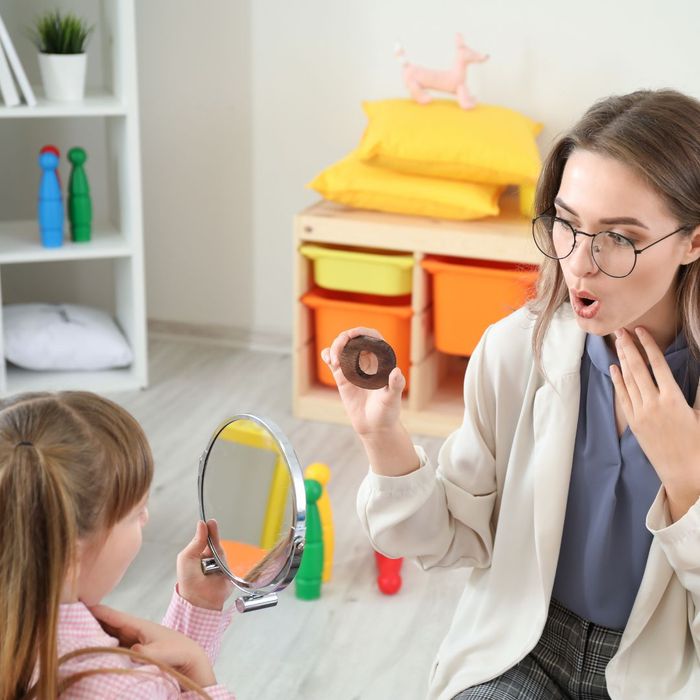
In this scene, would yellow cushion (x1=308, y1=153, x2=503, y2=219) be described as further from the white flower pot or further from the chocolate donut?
the chocolate donut

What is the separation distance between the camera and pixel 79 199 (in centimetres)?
266

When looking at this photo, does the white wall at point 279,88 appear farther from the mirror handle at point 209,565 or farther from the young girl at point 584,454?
the mirror handle at point 209,565

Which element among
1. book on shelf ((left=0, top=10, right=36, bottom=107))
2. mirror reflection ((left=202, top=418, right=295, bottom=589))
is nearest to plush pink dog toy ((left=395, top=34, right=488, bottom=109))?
book on shelf ((left=0, top=10, right=36, bottom=107))

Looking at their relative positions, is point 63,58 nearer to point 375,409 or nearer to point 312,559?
point 312,559

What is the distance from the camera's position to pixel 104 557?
0.89m

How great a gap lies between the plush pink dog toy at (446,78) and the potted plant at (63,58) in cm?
74

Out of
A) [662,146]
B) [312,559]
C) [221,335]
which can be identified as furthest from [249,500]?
[221,335]

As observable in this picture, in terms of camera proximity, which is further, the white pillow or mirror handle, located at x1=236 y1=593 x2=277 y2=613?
the white pillow

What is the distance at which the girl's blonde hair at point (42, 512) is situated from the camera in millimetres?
802

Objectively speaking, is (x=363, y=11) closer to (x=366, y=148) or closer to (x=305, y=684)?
(x=366, y=148)

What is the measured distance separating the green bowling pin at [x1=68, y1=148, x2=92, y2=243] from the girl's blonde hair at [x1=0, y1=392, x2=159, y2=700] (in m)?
1.88

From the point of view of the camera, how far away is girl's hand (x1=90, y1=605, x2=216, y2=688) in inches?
36.4

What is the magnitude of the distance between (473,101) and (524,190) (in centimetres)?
24

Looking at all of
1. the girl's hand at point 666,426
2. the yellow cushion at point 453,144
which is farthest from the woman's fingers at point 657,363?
the yellow cushion at point 453,144
